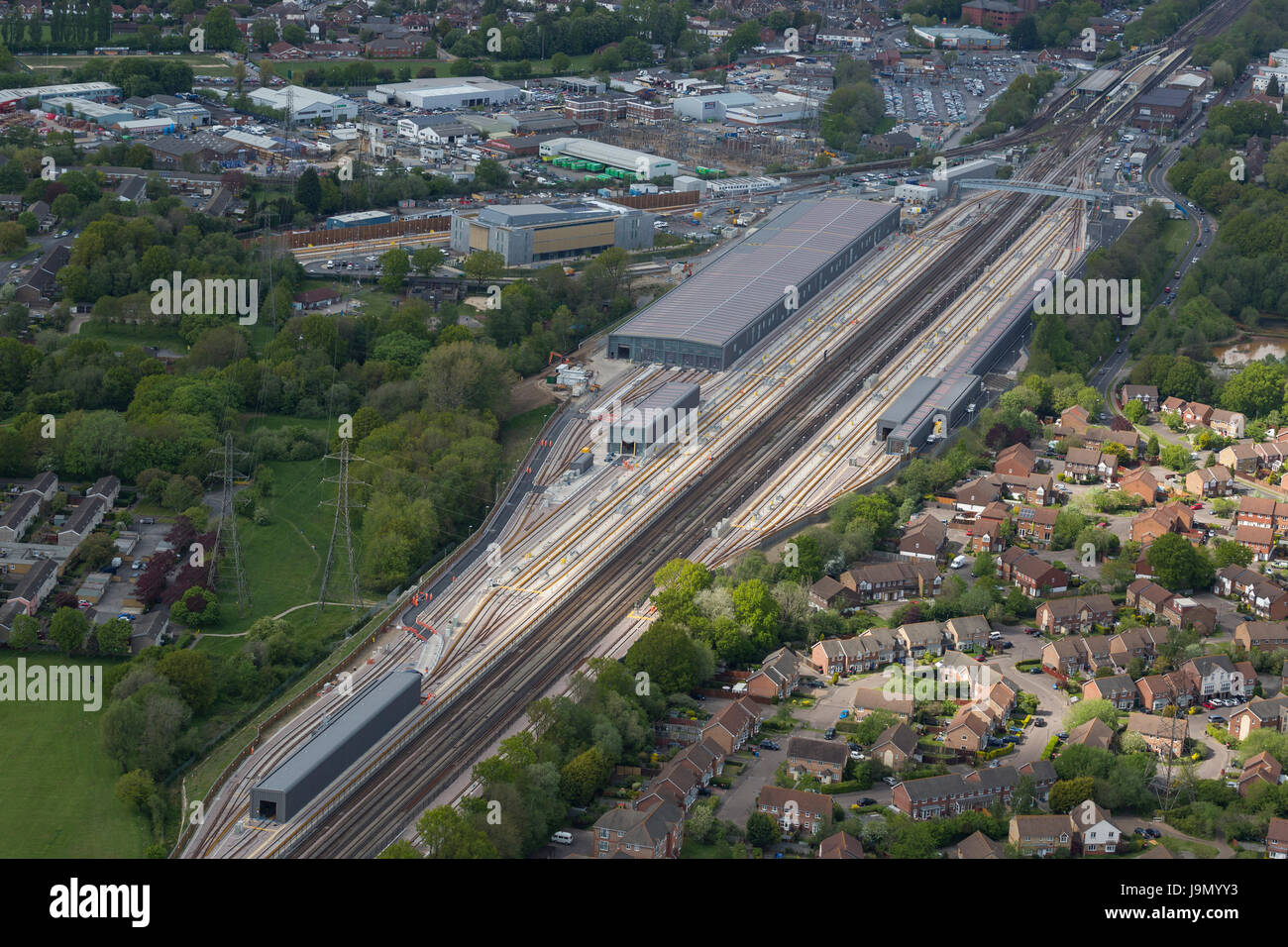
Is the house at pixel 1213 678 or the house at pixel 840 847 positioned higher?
the house at pixel 1213 678

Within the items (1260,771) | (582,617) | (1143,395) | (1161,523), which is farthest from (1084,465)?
(582,617)

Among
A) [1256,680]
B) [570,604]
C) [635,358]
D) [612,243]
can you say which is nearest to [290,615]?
[570,604]

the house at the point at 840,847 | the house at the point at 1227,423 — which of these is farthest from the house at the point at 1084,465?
the house at the point at 840,847

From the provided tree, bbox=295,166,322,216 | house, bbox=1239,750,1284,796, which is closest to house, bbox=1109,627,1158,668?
house, bbox=1239,750,1284,796

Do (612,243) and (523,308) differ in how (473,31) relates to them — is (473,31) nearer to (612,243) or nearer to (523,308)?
(612,243)

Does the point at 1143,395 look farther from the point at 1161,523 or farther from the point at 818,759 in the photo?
the point at 818,759

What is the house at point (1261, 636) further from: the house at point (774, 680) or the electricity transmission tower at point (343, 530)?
the electricity transmission tower at point (343, 530)

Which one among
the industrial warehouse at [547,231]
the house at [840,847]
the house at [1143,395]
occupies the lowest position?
the house at [840,847]
